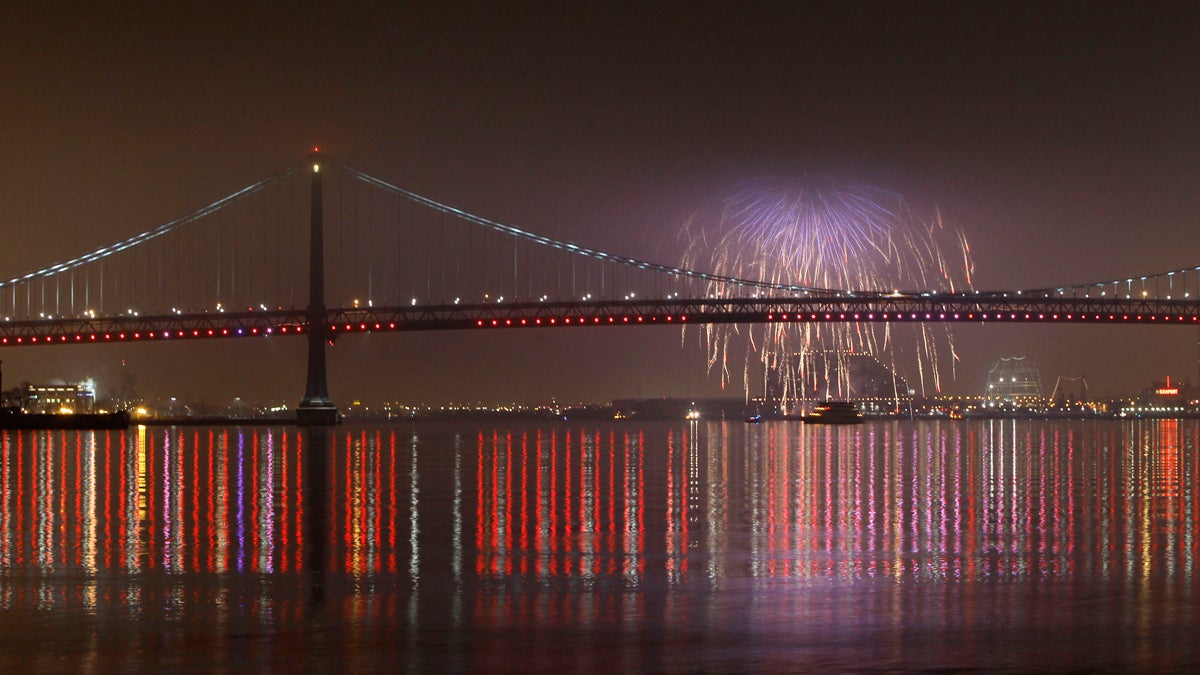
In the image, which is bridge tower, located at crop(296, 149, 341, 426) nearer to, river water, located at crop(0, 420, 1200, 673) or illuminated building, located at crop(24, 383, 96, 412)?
illuminated building, located at crop(24, 383, 96, 412)

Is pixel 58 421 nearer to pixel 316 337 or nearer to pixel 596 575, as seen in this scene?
pixel 316 337

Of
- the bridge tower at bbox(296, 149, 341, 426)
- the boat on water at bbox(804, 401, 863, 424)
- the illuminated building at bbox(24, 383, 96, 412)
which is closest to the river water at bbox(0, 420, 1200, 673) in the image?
the bridge tower at bbox(296, 149, 341, 426)

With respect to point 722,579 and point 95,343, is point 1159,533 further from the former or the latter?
point 95,343

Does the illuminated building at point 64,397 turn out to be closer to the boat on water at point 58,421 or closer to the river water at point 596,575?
the boat on water at point 58,421

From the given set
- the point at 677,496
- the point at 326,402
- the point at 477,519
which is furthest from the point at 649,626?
the point at 326,402

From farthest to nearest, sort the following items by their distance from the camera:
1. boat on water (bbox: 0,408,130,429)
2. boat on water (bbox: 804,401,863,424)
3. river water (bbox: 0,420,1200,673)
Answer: boat on water (bbox: 804,401,863,424)
boat on water (bbox: 0,408,130,429)
river water (bbox: 0,420,1200,673)

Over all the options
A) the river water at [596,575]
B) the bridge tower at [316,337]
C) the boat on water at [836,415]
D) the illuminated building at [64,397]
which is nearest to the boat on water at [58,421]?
the bridge tower at [316,337]
